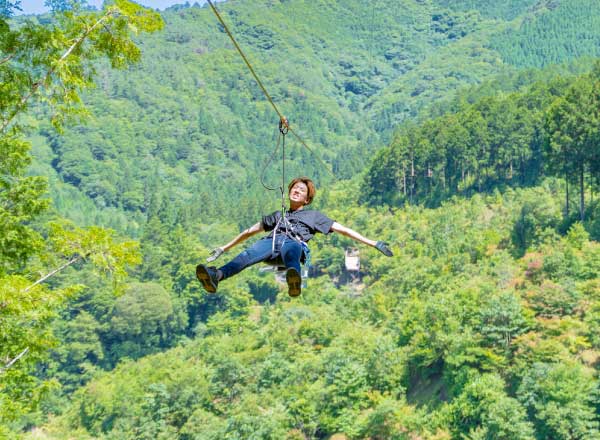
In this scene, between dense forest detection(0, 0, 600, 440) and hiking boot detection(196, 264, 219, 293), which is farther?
dense forest detection(0, 0, 600, 440)

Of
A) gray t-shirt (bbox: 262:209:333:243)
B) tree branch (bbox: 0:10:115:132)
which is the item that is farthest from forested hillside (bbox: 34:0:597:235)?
gray t-shirt (bbox: 262:209:333:243)

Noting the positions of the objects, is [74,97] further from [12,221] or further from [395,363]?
[395,363]

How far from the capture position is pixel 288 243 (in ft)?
27.7

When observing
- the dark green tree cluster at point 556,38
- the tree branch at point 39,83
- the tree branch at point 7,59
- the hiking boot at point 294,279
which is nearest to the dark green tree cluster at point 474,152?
the tree branch at point 39,83

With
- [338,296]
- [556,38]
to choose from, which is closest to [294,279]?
[338,296]

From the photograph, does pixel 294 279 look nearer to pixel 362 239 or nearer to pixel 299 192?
pixel 362 239

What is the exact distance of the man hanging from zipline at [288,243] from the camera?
7.98m

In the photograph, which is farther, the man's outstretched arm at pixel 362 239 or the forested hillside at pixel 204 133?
the forested hillside at pixel 204 133

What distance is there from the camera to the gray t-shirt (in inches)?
339

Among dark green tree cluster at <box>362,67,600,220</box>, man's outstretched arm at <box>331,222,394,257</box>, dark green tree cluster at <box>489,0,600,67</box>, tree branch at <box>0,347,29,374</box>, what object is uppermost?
dark green tree cluster at <box>489,0,600,67</box>

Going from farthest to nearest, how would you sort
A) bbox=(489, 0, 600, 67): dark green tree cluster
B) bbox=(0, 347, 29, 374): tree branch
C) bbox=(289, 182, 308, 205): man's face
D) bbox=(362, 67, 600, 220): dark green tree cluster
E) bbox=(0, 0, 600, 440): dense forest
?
bbox=(489, 0, 600, 67): dark green tree cluster
bbox=(362, 67, 600, 220): dark green tree cluster
bbox=(0, 0, 600, 440): dense forest
bbox=(0, 347, 29, 374): tree branch
bbox=(289, 182, 308, 205): man's face

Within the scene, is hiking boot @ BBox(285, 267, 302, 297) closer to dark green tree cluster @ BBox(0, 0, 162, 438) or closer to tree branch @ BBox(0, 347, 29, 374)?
dark green tree cluster @ BBox(0, 0, 162, 438)

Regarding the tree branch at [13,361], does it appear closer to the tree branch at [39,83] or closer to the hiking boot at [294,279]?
the tree branch at [39,83]

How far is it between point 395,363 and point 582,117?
18.6 metres
